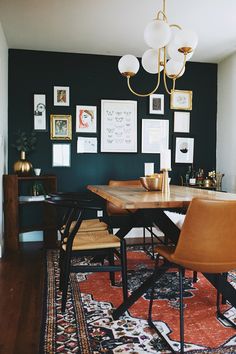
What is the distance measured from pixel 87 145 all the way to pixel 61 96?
2.48 feet

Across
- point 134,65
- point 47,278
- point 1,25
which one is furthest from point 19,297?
point 1,25

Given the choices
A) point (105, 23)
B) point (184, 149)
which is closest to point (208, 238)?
point (105, 23)

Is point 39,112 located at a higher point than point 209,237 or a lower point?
higher

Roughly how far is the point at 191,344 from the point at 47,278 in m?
1.52

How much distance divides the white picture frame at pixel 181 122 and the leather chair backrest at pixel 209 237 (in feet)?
11.2

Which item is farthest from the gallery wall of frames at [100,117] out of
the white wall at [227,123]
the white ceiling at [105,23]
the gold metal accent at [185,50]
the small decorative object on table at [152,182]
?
the gold metal accent at [185,50]

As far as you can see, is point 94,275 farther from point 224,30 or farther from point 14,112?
point 224,30

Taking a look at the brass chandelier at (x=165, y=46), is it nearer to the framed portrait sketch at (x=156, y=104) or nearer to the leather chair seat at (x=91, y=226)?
the leather chair seat at (x=91, y=226)

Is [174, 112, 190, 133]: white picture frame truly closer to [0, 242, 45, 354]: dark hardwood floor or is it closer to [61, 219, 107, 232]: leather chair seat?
[61, 219, 107, 232]: leather chair seat

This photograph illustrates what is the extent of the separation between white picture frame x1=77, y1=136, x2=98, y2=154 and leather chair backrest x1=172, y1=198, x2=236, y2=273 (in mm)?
3147

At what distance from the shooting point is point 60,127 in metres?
4.65

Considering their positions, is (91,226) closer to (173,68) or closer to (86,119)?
(173,68)

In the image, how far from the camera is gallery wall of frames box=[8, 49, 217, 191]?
4590 millimetres

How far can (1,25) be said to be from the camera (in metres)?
3.75
